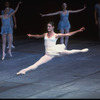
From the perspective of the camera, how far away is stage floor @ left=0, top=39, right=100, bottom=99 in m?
9.51

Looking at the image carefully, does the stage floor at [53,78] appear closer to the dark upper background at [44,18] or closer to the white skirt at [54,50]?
the white skirt at [54,50]

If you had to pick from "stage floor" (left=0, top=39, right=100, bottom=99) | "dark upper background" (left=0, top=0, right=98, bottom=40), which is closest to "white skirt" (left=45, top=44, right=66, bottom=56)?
"stage floor" (left=0, top=39, right=100, bottom=99)

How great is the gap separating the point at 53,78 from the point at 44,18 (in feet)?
43.1

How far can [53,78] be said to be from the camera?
11266 millimetres

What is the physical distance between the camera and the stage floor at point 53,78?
9508 mm

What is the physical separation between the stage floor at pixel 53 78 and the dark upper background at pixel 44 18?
664 cm

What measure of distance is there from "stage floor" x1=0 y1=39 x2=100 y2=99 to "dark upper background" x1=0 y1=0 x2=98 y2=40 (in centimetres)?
664

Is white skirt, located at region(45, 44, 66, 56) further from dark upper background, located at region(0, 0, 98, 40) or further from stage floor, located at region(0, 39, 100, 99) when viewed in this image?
dark upper background, located at region(0, 0, 98, 40)

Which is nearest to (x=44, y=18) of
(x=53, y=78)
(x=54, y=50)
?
(x=53, y=78)

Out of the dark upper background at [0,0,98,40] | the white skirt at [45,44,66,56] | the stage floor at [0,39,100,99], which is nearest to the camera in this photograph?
the stage floor at [0,39,100,99]

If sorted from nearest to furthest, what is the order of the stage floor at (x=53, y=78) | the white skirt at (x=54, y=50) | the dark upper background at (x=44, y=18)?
the stage floor at (x=53, y=78) → the white skirt at (x=54, y=50) → the dark upper background at (x=44, y=18)

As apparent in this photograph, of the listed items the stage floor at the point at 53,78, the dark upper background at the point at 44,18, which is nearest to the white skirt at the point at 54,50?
the stage floor at the point at 53,78

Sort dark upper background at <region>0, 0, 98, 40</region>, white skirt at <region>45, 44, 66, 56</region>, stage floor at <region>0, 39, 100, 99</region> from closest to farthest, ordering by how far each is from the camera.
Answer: stage floor at <region>0, 39, 100, 99</region> < white skirt at <region>45, 44, 66, 56</region> < dark upper background at <region>0, 0, 98, 40</region>

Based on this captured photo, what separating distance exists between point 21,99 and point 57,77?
8.55 ft
